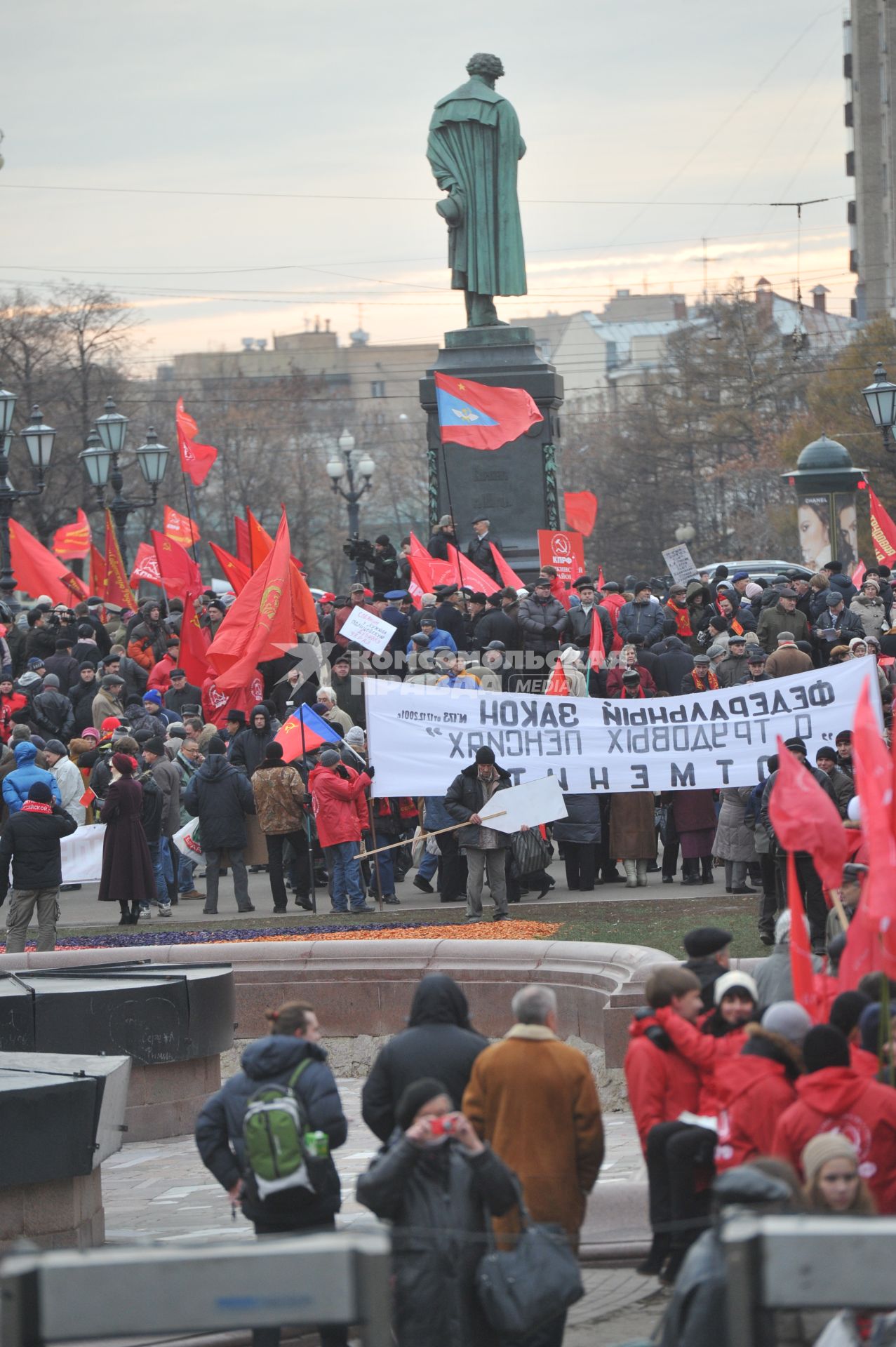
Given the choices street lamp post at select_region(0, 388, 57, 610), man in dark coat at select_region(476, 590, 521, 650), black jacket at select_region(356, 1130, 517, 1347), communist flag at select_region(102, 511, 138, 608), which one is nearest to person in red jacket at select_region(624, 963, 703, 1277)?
black jacket at select_region(356, 1130, 517, 1347)

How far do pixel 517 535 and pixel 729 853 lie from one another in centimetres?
1203

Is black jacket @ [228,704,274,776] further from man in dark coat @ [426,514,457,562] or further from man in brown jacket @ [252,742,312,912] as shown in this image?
man in dark coat @ [426,514,457,562]

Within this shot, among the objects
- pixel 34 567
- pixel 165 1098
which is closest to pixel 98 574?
pixel 34 567

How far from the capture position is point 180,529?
2730cm

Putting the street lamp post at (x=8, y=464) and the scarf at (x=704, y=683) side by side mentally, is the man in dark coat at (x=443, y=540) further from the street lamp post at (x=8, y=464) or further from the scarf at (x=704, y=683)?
the scarf at (x=704, y=683)

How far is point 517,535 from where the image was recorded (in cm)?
2692

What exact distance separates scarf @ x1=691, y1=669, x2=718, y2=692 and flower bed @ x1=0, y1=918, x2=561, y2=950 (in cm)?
343

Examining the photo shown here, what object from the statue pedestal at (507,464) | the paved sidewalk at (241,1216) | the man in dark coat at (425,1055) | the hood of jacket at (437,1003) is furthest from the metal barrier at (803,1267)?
the statue pedestal at (507,464)

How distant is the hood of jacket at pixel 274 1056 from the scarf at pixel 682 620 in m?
14.9

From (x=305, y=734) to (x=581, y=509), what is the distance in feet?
44.5

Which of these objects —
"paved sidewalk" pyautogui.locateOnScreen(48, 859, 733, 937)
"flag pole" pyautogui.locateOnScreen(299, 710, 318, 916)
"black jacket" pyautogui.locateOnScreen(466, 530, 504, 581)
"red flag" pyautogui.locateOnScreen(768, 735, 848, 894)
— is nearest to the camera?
"red flag" pyautogui.locateOnScreen(768, 735, 848, 894)

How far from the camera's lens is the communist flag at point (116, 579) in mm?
28369

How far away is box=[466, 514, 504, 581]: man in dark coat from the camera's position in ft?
78.3

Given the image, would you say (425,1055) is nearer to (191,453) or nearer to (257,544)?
(257,544)
